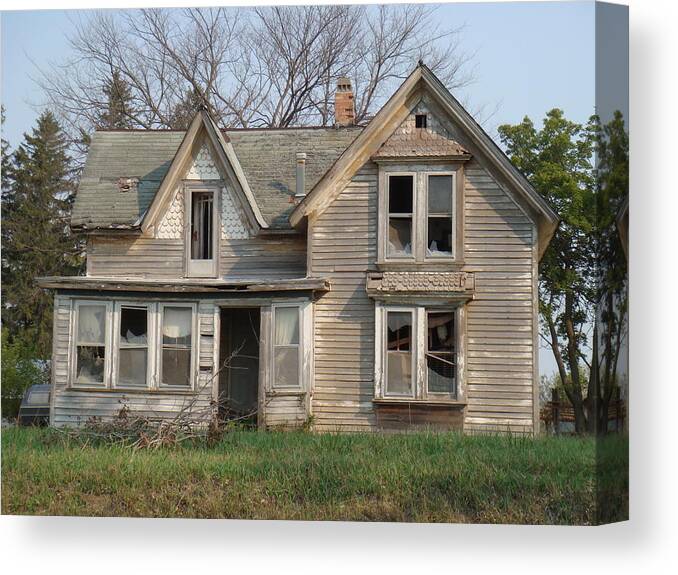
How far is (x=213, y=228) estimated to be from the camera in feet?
47.1

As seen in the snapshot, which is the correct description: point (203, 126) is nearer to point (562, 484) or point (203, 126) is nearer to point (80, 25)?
point (80, 25)

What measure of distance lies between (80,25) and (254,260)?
355 cm

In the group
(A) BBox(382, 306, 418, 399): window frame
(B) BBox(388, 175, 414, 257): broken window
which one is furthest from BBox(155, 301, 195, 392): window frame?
(B) BBox(388, 175, 414, 257): broken window

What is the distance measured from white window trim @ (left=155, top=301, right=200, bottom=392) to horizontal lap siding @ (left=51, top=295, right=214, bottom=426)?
0.17ft

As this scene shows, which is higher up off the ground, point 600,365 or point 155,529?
point 600,365

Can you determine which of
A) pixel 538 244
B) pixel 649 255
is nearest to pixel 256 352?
pixel 538 244

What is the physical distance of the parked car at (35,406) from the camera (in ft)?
43.9

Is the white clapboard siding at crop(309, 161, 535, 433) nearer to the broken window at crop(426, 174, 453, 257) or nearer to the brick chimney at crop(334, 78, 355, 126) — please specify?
the broken window at crop(426, 174, 453, 257)

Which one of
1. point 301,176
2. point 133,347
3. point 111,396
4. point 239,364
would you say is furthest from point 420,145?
point 111,396

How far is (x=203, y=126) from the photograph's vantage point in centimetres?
1420

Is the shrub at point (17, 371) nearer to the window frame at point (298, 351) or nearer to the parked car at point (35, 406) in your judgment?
the parked car at point (35, 406)

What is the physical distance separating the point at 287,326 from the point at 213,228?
5.39 feet

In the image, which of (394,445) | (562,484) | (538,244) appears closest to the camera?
(562,484)

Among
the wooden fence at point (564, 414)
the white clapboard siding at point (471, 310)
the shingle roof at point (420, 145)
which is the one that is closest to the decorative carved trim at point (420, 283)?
the white clapboard siding at point (471, 310)
